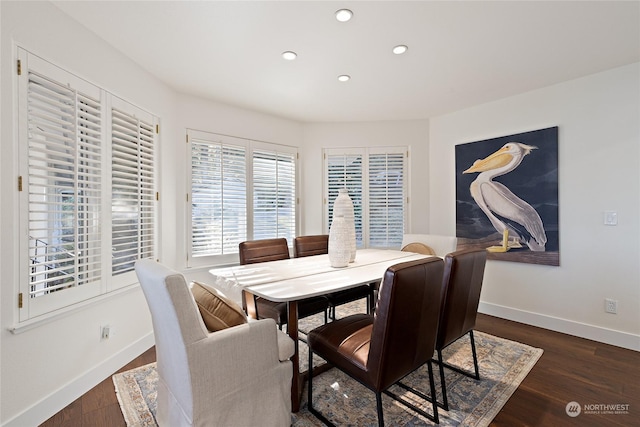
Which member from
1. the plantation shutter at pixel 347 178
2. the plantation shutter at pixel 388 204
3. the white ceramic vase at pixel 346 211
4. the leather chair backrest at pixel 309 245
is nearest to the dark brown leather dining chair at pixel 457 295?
the white ceramic vase at pixel 346 211

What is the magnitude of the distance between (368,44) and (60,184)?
94.7 inches

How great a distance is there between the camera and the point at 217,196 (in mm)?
3383

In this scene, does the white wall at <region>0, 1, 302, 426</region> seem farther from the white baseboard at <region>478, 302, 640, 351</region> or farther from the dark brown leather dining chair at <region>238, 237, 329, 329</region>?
the white baseboard at <region>478, 302, 640, 351</region>

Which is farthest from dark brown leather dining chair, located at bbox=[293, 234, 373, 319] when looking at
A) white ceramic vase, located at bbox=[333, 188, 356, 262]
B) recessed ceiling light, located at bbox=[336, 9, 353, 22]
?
recessed ceiling light, located at bbox=[336, 9, 353, 22]

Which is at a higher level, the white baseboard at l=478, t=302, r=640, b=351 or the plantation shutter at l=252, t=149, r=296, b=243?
the plantation shutter at l=252, t=149, r=296, b=243

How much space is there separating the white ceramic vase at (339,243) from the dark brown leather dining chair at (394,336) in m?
0.64

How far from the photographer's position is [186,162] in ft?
10.5

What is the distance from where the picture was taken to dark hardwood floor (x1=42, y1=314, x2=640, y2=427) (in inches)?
66.5

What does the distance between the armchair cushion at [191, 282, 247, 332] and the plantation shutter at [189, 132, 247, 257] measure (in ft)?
6.07

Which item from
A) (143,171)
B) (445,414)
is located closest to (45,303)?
(143,171)

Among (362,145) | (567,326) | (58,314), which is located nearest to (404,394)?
(567,326)

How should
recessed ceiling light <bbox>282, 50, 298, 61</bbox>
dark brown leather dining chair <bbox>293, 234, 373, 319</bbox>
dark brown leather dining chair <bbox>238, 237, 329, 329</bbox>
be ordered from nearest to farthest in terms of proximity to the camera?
dark brown leather dining chair <bbox>238, 237, 329, 329</bbox> → recessed ceiling light <bbox>282, 50, 298, 61</bbox> → dark brown leather dining chair <bbox>293, 234, 373, 319</bbox>

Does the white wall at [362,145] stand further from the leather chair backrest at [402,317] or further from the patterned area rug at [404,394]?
the leather chair backrest at [402,317]

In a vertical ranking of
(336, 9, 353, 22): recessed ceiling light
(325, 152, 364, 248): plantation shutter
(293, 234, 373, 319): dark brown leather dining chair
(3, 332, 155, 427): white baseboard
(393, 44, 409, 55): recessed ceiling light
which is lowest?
(3, 332, 155, 427): white baseboard
